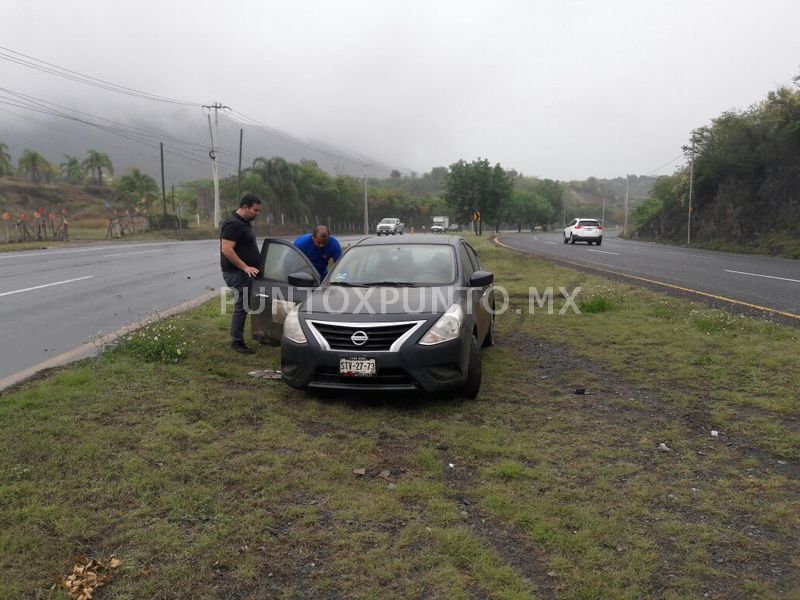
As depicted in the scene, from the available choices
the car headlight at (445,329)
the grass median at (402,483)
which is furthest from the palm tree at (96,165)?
the car headlight at (445,329)

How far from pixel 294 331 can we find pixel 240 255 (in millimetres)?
1880

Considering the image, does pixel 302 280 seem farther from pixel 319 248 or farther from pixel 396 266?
pixel 319 248

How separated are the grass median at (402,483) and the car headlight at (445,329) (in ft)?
2.02

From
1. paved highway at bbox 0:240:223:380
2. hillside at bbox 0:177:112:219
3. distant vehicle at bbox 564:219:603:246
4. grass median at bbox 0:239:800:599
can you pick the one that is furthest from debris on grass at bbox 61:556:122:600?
hillside at bbox 0:177:112:219

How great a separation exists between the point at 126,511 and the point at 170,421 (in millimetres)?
1277

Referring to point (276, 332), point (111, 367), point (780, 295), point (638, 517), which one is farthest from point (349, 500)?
point (780, 295)

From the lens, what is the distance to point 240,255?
6598 millimetres

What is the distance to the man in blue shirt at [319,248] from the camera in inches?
301

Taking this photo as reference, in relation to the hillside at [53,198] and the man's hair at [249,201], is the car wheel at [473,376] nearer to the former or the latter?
the man's hair at [249,201]

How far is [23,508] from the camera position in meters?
3.09

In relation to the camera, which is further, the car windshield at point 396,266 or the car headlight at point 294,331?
the car windshield at point 396,266

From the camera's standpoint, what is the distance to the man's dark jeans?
21.6 ft

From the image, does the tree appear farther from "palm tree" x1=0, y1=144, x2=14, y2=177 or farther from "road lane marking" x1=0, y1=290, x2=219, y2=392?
"palm tree" x1=0, y1=144, x2=14, y2=177

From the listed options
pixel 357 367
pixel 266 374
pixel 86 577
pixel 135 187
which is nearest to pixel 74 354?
pixel 266 374
